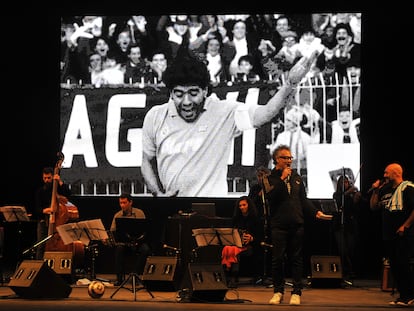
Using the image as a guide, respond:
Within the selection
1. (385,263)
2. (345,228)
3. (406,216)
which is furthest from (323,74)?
(406,216)

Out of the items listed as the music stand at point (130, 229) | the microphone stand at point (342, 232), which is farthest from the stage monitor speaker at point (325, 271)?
the music stand at point (130, 229)

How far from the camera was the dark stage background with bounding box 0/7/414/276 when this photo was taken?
1310 centimetres

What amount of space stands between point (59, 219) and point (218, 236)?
2.31 meters

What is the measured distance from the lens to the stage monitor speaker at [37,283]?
9.51 m

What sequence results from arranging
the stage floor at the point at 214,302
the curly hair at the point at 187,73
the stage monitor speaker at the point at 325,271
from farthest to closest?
1. the curly hair at the point at 187,73
2. the stage monitor speaker at the point at 325,271
3. the stage floor at the point at 214,302

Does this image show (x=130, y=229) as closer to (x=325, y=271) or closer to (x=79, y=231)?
(x=79, y=231)

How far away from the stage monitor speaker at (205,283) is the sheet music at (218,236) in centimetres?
32

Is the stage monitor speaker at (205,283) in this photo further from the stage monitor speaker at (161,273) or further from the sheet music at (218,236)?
the stage monitor speaker at (161,273)

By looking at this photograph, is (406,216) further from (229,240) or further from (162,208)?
(162,208)

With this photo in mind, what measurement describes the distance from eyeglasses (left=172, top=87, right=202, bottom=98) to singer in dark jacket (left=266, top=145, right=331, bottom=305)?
4.06m

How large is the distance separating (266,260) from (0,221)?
4418 mm

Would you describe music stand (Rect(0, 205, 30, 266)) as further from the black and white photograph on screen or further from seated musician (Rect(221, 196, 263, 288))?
seated musician (Rect(221, 196, 263, 288))

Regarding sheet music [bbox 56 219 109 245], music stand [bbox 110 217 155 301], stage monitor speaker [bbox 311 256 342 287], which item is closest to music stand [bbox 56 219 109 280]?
sheet music [bbox 56 219 109 245]

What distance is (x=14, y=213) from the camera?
11055 millimetres
